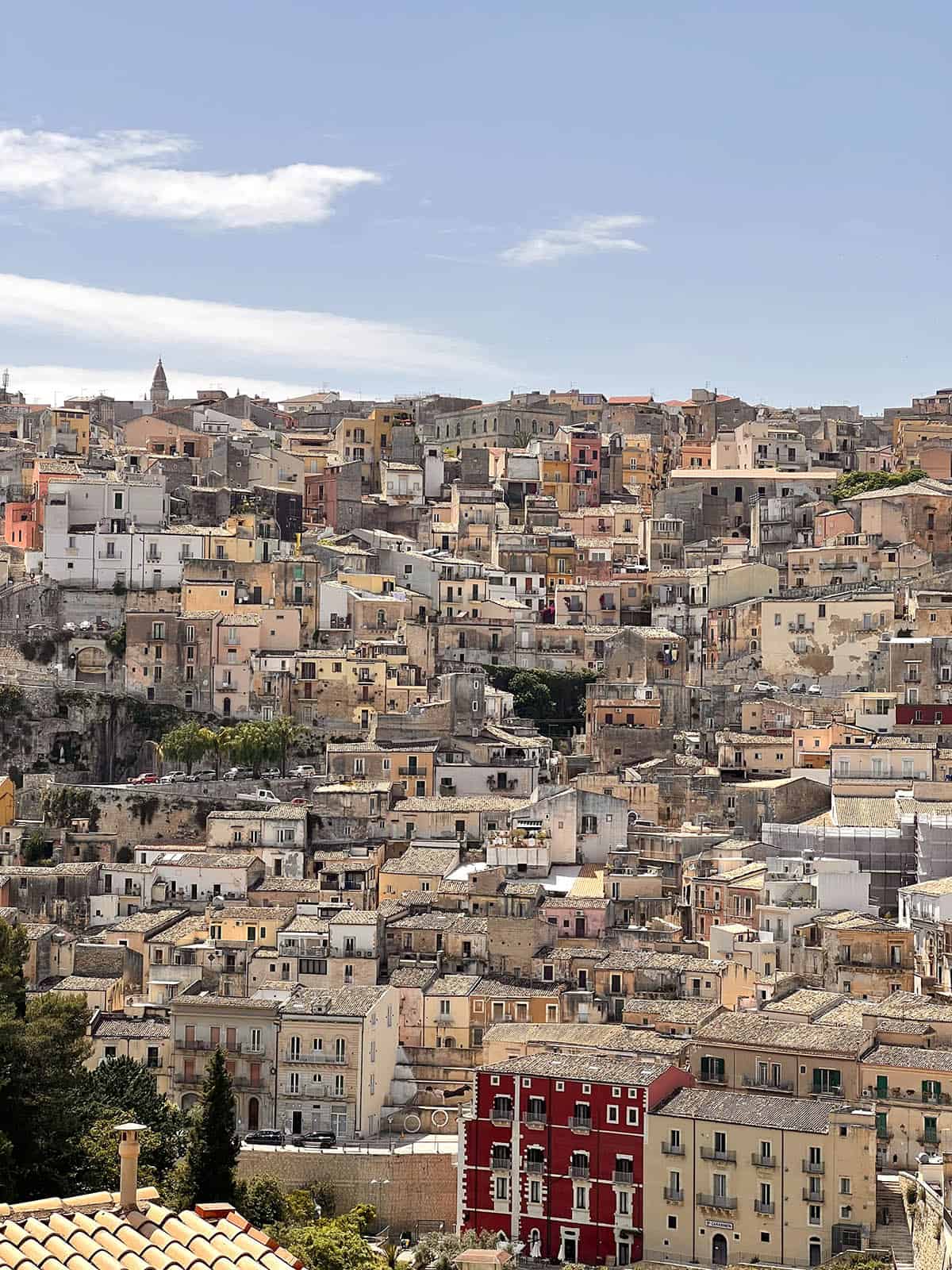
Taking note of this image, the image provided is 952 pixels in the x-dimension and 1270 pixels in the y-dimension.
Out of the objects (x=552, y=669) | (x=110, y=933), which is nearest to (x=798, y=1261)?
(x=110, y=933)

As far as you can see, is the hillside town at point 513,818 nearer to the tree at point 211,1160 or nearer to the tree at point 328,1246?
the tree at point 211,1160

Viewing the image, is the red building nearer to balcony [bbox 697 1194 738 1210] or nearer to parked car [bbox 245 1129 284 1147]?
balcony [bbox 697 1194 738 1210]

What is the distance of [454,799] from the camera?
55.7 m

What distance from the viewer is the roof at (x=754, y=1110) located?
37531 mm

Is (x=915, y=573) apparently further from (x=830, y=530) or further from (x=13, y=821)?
(x=13, y=821)

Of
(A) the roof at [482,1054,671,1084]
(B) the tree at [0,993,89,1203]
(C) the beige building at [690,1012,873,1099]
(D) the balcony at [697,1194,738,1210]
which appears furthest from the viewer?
(C) the beige building at [690,1012,873,1099]

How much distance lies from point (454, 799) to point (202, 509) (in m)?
22.2

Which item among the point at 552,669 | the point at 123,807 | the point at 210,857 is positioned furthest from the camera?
the point at 552,669

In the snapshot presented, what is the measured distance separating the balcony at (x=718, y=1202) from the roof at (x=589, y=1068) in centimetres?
236

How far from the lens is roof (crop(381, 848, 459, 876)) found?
168 ft

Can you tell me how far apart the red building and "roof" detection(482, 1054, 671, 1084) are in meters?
0.03

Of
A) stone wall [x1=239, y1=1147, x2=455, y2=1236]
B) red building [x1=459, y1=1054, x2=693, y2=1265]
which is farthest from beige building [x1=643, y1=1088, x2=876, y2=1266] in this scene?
stone wall [x1=239, y1=1147, x2=455, y2=1236]

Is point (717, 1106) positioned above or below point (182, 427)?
below

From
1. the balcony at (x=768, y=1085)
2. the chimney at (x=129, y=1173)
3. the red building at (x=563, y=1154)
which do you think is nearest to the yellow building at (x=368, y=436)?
the red building at (x=563, y=1154)
